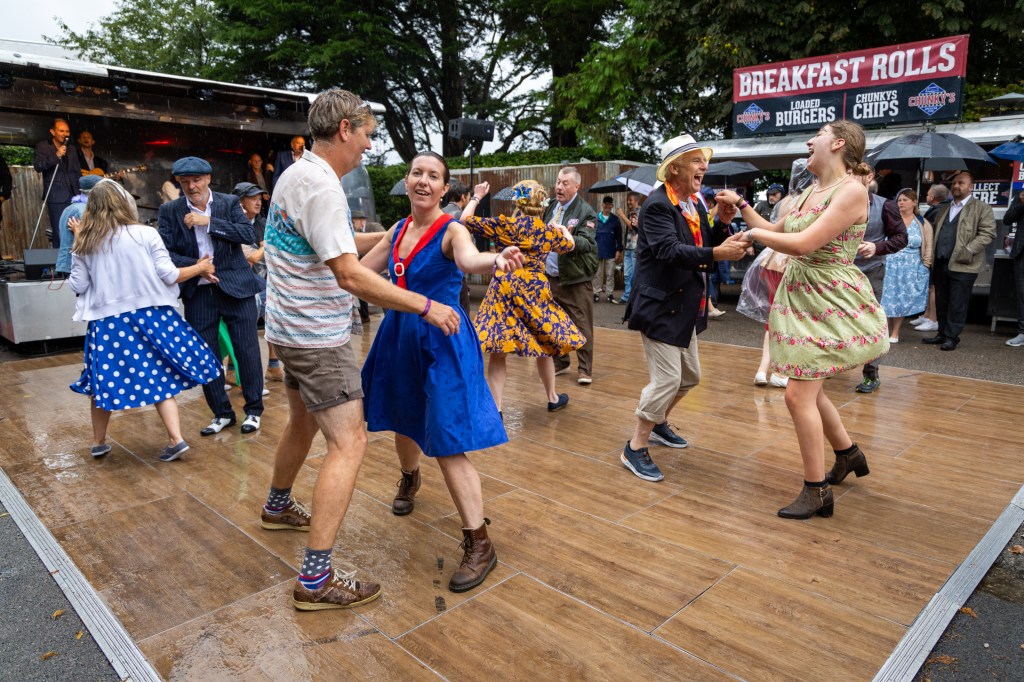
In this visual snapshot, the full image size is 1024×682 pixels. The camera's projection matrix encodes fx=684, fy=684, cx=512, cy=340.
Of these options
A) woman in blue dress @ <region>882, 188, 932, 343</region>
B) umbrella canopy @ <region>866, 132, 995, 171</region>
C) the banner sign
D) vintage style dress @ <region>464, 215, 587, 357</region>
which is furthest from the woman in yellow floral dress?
the banner sign

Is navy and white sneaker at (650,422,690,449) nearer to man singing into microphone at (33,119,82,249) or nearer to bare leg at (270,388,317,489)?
bare leg at (270,388,317,489)

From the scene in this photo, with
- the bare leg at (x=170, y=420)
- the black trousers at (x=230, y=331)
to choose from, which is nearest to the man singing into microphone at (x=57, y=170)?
the black trousers at (x=230, y=331)

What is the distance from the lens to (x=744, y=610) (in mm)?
2598

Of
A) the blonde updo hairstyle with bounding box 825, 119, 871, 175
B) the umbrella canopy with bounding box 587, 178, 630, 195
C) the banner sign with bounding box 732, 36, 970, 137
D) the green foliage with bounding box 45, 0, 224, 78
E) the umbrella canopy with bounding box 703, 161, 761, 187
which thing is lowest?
the blonde updo hairstyle with bounding box 825, 119, 871, 175

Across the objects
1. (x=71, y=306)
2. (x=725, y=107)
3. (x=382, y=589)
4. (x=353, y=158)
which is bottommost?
(x=382, y=589)

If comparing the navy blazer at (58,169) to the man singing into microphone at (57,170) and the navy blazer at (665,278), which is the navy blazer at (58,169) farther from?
the navy blazer at (665,278)

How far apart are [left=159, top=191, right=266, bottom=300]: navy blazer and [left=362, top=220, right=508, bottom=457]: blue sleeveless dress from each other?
2.21m

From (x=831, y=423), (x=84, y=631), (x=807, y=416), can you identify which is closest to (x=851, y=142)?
(x=807, y=416)

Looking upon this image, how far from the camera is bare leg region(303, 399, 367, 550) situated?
2.60 m

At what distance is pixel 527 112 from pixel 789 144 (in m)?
13.9

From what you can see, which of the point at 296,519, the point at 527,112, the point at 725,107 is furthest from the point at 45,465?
the point at 527,112

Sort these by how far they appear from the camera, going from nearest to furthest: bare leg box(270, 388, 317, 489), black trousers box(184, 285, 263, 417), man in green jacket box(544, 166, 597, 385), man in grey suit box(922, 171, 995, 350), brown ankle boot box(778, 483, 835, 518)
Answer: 1. bare leg box(270, 388, 317, 489)
2. brown ankle boot box(778, 483, 835, 518)
3. black trousers box(184, 285, 263, 417)
4. man in green jacket box(544, 166, 597, 385)
5. man in grey suit box(922, 171, 995, 350)

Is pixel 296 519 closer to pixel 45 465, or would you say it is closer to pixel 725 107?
pixel 45 465

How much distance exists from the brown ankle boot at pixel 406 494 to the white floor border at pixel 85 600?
4.29ft
